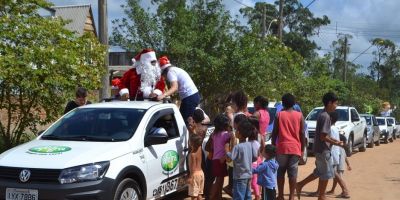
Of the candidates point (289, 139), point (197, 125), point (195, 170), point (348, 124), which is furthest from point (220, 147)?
point (348, 124)

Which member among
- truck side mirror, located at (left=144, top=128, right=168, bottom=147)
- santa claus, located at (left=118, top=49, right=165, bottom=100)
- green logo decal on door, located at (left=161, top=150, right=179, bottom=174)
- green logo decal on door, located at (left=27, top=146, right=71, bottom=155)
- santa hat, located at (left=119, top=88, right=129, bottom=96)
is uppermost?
santa claus, located at (left=118, top=49, right=165, bottom=100)

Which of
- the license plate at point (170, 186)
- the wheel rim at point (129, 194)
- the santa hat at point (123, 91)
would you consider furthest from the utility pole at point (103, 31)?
the wheel rim at point (129, 194)

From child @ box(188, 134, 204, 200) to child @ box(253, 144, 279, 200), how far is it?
82 cm

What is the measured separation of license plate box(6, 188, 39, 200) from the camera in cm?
612

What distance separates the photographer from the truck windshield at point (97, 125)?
7211 millimetres

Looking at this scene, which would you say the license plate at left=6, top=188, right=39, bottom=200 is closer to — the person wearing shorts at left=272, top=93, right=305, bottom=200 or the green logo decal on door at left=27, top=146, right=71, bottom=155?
the green logo decal on door at left=27, top=146, right=71, bottom=155

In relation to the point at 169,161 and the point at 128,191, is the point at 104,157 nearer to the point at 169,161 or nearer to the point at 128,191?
the point at 128,191

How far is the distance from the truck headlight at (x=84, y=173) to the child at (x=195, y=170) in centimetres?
181

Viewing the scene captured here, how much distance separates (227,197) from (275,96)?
1332 cm

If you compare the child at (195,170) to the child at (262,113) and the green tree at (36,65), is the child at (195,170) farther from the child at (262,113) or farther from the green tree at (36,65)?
the green tree at (36,65)

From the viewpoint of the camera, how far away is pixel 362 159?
1789 cm

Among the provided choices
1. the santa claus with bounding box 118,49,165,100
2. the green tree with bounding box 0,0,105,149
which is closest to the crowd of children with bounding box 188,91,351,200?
the santa claus with bounding box 118,49,165,100

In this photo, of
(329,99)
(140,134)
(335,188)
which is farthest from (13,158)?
(335,188)

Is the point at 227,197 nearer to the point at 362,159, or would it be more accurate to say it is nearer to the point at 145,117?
the point at 145,117
